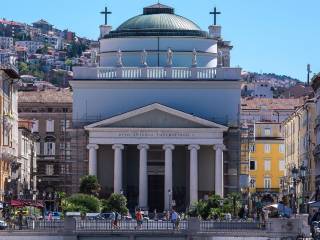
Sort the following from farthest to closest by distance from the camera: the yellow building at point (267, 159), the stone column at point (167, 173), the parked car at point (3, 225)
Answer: the yellow building at point (267, 159)
the stone column at point (167, 173)
the parked car at point (3, 225)

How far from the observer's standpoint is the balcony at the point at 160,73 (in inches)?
5640

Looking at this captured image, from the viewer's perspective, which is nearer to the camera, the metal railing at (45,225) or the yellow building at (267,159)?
the metal railing at (45,225)

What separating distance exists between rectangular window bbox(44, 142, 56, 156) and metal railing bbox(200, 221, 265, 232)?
81.1 meters

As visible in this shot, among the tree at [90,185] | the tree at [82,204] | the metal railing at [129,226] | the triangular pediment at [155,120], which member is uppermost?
the triangular pediment at [155,120]

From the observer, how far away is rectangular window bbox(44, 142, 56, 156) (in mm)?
170962

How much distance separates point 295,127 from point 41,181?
96.3 feet

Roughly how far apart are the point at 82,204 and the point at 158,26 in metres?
36.6

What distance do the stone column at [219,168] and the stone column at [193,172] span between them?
1.66 metres

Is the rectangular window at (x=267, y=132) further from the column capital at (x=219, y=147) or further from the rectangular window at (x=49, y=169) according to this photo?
the column capital at (x=219, y=147)

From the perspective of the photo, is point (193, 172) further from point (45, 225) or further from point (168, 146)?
point (45, 225)

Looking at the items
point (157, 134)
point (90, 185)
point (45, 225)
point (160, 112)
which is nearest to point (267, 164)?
point (160, 112)

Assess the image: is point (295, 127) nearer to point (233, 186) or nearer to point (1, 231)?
point (233, 186)

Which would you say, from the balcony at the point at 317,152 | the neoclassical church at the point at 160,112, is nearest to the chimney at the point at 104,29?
the neoclassical church at the point at 160,112

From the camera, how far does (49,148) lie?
17162cm
